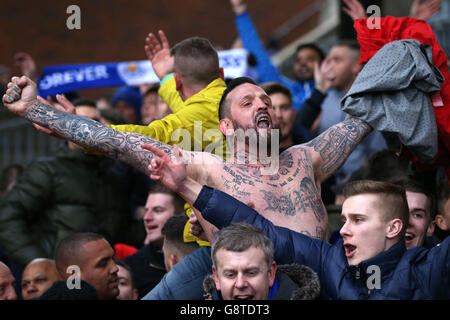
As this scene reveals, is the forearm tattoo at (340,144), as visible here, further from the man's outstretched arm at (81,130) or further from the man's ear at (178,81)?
the man's ear at (178,81)

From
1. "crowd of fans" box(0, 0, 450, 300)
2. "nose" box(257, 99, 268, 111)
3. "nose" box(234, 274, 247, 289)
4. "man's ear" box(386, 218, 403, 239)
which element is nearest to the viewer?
"nose" box(234, 274, 247, 289)

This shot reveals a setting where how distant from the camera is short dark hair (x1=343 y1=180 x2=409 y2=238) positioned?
3.74 meters

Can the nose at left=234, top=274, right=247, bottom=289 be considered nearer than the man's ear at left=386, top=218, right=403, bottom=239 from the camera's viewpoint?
Yes

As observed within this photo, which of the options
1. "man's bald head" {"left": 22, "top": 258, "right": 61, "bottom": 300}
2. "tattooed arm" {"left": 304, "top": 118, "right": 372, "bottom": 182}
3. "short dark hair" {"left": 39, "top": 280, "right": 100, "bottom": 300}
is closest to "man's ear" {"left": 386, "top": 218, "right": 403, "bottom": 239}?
"tattooed arm" {"left": 304, "top": 118, "right": 372, "bottom": 182}

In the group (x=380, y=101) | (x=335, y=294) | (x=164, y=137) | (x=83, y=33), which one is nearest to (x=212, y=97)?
(x=164, y=137)

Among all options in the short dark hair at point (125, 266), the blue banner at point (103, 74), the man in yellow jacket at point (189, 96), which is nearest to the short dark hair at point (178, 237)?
the man in yellow jacket at point (189, 96)

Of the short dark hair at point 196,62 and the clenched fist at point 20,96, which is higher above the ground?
the short dark hair at point 196,62

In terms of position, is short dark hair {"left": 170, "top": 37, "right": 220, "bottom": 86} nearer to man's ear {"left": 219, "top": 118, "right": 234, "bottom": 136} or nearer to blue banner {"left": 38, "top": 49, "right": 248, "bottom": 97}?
man's ear {"left": 219, "top": 118, "right": 234, "bottom": 136}

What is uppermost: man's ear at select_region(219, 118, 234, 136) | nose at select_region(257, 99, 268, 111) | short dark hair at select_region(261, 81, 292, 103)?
short dark hair at select_region(261, 81, 292, 103)

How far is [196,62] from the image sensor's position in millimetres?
5008

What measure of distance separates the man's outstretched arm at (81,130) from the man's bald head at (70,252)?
3.50 ft

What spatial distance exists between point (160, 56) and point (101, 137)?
4.60 feet

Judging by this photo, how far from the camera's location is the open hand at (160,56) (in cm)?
527

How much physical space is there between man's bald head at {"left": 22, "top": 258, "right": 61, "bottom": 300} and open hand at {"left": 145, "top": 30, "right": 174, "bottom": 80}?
159 cm
